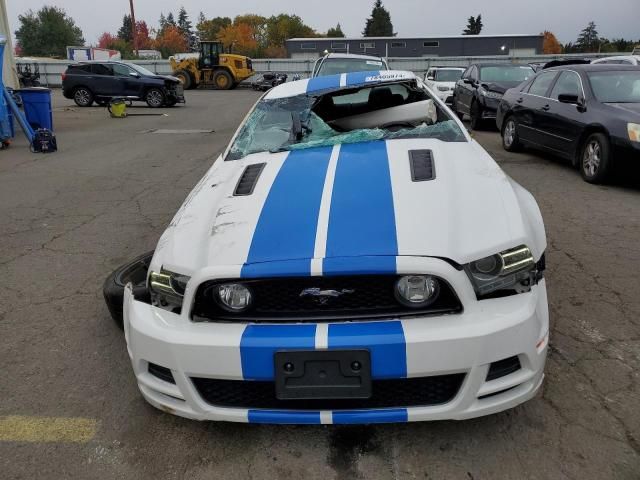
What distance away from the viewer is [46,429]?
2.42 metres

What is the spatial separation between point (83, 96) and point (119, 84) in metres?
1.83

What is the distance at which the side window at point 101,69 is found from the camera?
19.8 metres

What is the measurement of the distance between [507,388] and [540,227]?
0.84 metres

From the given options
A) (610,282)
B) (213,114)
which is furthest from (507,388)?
(213,114)

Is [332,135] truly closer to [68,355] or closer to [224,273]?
[224,273]

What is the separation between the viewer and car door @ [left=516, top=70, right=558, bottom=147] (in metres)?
7.68

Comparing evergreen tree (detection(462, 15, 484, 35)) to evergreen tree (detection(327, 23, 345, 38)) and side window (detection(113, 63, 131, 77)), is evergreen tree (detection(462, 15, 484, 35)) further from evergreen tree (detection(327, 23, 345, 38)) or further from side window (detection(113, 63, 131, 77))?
side window (detection(113, 63, 131, 77))

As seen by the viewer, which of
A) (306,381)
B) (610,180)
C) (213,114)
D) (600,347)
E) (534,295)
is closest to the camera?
(306,381)

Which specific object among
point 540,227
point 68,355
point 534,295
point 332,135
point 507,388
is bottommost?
point 68,355

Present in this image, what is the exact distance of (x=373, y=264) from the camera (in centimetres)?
199

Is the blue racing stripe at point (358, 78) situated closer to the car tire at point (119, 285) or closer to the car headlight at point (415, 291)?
the car tire at point (119, 285)

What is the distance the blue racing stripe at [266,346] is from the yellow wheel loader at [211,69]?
29800 mm

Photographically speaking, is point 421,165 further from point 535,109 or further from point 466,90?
point 466,90

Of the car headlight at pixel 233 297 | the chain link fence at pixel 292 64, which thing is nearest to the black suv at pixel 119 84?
the chain link fence at pixel 292 64
